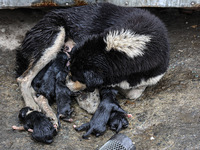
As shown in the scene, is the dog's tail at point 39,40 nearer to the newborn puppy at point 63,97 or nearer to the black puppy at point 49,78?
the black puppy at point 49,78

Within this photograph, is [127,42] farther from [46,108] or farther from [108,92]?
[46,108]

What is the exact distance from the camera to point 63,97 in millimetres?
4316

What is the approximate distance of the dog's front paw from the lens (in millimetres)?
3979

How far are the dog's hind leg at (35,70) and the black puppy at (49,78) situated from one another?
8cm

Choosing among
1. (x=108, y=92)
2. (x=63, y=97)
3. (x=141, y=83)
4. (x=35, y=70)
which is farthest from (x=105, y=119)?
(x=35, y=70)

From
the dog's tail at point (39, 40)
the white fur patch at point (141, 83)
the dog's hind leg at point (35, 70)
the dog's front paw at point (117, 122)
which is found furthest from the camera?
the dog's tail at point (39, 40)

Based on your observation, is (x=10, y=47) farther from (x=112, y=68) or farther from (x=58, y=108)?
(x=112, y=68)

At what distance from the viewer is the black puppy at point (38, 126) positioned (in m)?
3.60

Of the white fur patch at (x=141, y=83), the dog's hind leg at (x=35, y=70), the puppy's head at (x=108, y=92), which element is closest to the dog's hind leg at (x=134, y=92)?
the white fur patch at (x=141, y=83)

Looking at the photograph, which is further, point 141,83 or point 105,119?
point 141,83

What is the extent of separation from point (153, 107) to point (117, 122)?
0.70 meters

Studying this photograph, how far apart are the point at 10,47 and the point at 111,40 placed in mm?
2867

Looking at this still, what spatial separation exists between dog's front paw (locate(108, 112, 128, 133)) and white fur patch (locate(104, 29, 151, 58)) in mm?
917

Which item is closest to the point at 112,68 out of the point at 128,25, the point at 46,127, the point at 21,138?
the point at 128,25
